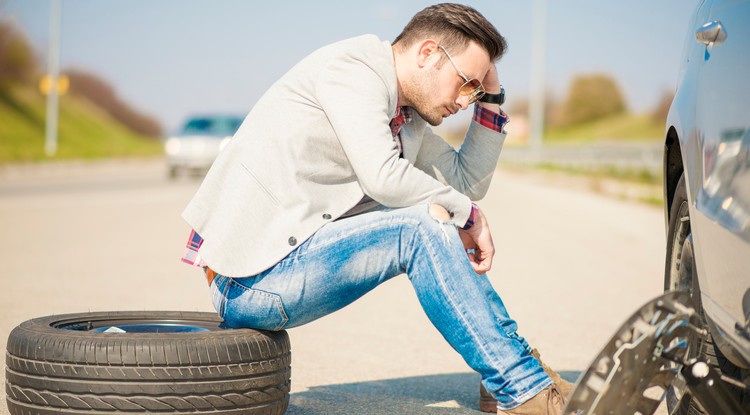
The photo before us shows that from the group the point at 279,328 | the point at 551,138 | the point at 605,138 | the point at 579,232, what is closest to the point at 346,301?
the point at 279,328

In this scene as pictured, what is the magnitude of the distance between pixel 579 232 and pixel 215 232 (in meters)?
9.71

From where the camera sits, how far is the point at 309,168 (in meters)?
3.22

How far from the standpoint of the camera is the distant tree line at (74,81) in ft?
Result: 138

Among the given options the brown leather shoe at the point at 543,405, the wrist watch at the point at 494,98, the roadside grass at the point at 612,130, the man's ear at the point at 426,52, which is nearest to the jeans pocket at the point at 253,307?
the brown leather shoe at the point at 543,405

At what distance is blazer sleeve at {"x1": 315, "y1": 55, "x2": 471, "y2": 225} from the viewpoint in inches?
123

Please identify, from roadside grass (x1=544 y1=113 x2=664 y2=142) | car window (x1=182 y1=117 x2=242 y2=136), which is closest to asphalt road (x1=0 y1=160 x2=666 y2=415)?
car window (x1=182 y1=117 x2=242 y2=136)

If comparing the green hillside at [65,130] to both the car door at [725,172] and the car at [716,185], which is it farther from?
the car door at [725,172]

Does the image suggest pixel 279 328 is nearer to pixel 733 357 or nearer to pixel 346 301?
pixel 346 301

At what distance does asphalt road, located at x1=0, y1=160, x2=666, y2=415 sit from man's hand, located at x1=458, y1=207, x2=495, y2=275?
764 millimetres

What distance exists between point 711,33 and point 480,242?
95 centimetres

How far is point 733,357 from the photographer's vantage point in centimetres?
249

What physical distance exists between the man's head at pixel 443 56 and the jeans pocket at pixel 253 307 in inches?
33.1

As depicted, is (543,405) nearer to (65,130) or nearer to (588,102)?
(65,130)

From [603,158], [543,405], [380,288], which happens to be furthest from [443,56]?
[603,158]
